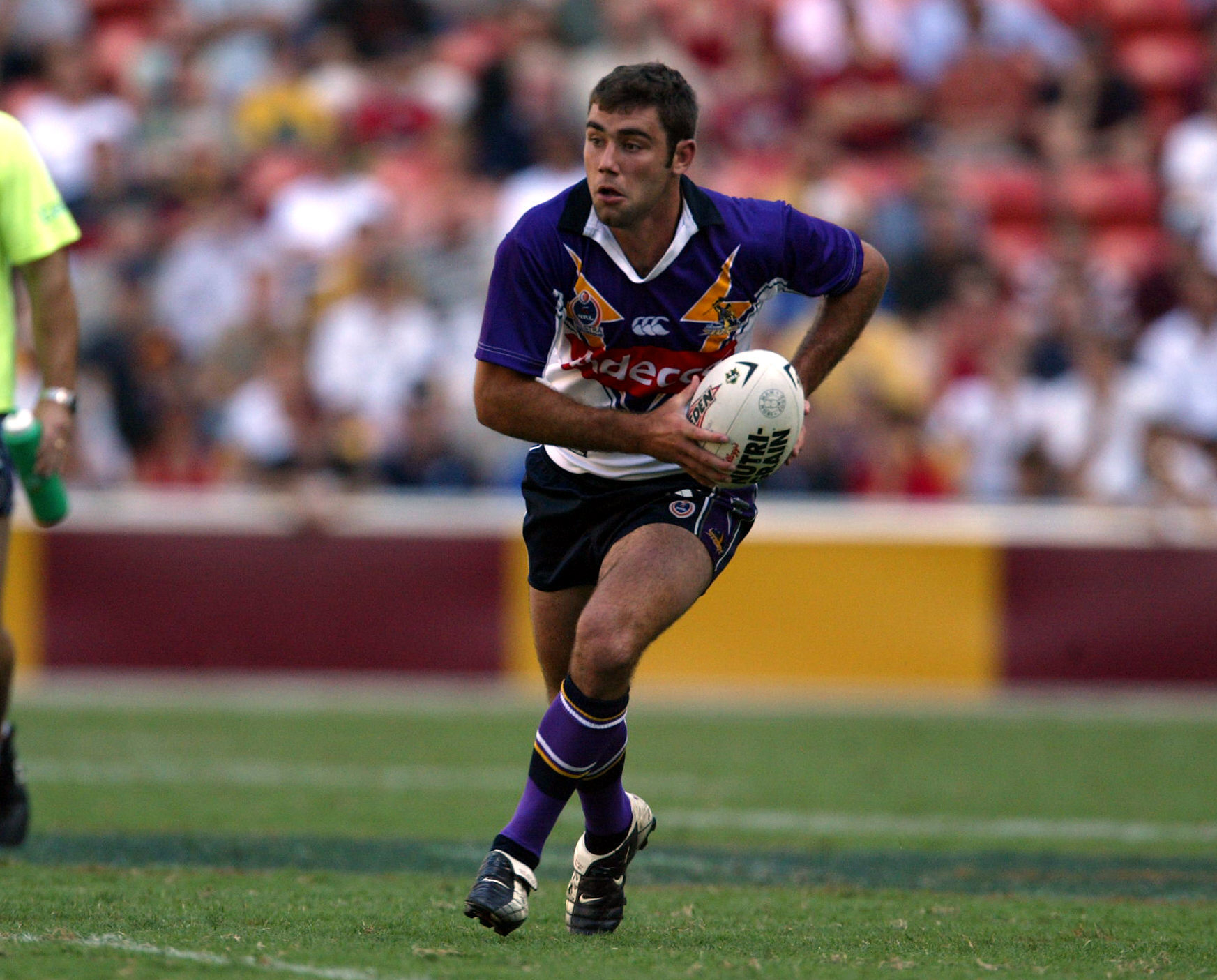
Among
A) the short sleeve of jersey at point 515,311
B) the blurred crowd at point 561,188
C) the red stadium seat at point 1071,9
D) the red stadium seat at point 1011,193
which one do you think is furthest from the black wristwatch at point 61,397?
the red stadium seat at point 1071,9

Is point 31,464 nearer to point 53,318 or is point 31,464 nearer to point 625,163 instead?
point 53,318

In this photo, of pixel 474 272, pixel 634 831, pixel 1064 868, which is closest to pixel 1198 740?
pixel 1064 868

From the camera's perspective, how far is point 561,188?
12.9 metres

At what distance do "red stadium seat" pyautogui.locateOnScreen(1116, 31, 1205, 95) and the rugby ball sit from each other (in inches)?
434

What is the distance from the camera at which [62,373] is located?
5609 mm

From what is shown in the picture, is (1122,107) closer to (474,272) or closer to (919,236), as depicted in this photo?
(919,236)

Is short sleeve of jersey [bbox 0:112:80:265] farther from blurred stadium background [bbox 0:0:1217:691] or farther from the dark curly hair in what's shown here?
blurred stadium background [bbox 0:0:1217:691]

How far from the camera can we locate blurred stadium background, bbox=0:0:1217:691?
11148 millimetres

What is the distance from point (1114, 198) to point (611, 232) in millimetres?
10134

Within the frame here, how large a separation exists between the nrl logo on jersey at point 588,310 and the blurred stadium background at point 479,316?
6373mm

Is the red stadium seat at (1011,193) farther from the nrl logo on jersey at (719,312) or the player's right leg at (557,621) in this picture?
the player's right leg at (557,621)

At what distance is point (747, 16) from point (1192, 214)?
Result: 414 cm

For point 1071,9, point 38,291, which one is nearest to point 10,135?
point 38,291

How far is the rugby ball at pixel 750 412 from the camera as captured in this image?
15.3 ft
